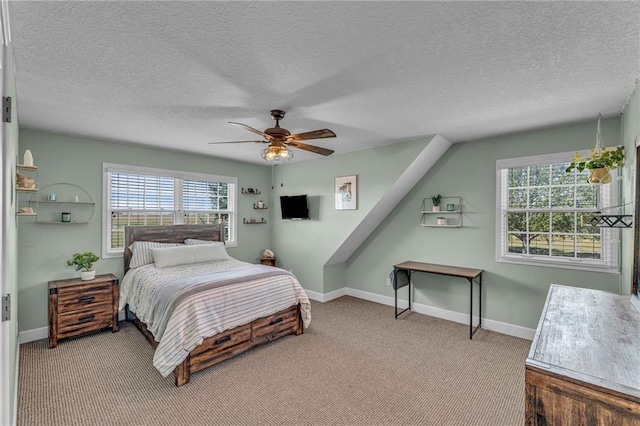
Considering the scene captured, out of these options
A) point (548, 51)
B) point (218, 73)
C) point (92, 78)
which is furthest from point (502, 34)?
point (92, 78)

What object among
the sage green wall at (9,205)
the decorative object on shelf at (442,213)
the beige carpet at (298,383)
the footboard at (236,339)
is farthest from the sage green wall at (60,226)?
the decorative object on shelf at (442,213)

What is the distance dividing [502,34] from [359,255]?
4059 mm

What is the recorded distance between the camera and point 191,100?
2.63m

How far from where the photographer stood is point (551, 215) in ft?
11.6

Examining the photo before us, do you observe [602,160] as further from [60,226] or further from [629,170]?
[60,226]

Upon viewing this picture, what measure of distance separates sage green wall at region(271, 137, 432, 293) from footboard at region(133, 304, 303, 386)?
1.60 m

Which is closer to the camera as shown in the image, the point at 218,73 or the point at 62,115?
the point at 218,73

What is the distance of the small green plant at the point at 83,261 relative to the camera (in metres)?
3.54

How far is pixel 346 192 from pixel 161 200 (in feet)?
9.34

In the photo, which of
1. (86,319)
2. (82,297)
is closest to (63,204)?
(82,297)

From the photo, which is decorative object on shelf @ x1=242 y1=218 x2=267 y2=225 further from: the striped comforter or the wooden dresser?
the wooden dresser

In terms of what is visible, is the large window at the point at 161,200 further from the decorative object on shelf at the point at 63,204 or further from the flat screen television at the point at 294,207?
the flat screen television at the point at 294,207

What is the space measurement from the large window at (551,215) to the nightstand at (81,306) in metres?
4.83

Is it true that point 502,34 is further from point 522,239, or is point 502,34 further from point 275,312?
point 275,312
